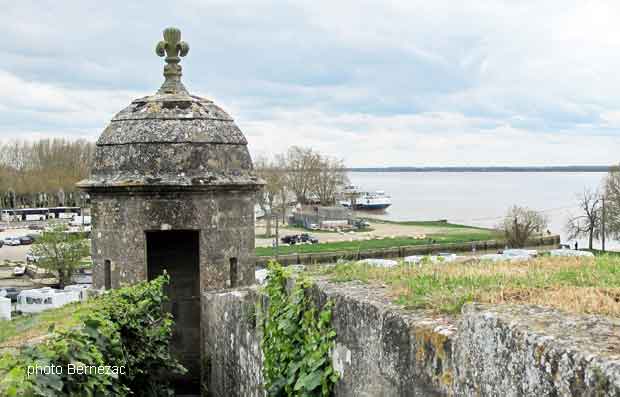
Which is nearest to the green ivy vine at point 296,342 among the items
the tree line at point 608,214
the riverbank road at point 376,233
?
the tree line at point 608,214

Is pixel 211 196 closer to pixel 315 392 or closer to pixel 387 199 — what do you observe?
pixel 315 392

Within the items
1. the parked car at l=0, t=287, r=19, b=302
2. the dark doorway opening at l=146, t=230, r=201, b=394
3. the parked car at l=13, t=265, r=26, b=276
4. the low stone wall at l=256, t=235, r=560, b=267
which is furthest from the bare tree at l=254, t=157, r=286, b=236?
the dark doorway opening at l=146, t=230, r=201, b=394

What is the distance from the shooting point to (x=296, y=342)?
479 centimetres

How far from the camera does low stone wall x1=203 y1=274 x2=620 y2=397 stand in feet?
7.31

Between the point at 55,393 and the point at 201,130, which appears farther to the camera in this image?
the point at 201,130

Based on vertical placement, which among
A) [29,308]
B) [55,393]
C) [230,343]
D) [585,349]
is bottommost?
[29,308]

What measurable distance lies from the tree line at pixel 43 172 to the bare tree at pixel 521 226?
1596 inches

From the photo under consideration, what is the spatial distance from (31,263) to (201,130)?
120 feet

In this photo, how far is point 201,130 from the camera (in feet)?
30.7

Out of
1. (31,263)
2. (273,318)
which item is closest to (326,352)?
(273,318)

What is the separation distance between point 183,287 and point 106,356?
522 cm

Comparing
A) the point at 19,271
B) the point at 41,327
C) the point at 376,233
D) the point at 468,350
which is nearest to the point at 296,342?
the point at 468,350

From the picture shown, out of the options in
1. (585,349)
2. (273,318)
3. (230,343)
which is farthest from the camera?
(230,343)

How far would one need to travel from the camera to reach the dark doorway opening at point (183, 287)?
956 centimetres
